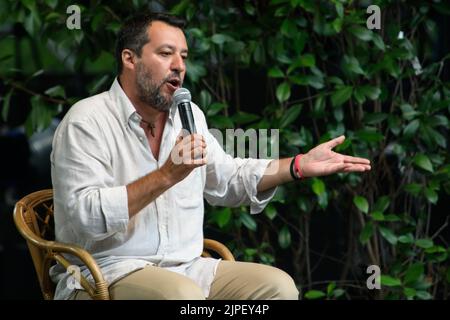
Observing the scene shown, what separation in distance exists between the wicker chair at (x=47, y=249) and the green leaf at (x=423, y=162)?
2.86 feet

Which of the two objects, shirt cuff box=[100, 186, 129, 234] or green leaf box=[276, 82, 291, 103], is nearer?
shirt cuff box=[100, 186, 129, 234]

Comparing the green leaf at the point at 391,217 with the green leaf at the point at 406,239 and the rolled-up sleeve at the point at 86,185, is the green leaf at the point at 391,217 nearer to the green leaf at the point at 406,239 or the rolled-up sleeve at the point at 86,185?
the green leaf at the point at 406,239

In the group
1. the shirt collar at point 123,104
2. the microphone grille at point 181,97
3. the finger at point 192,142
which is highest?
the microphone grille at point 181,97

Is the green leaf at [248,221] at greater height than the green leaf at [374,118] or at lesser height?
lesser

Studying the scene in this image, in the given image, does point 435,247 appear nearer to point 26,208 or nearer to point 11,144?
point 26,208

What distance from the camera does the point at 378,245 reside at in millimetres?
3010

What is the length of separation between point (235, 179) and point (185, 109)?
0.38 metres

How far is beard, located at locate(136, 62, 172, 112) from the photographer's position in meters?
2.00

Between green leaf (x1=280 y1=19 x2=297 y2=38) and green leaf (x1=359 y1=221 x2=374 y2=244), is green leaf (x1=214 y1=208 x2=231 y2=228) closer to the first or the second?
green leaf (x1=359 y1=221 x2=374 y2=244)

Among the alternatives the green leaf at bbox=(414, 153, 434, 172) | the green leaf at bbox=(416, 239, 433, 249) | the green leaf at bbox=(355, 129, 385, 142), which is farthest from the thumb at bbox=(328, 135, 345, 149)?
the green leaf at bbox=(416, 239, 433, 249)

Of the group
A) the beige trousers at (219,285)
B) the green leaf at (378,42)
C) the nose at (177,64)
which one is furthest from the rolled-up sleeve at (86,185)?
the green leaf at (378,42)

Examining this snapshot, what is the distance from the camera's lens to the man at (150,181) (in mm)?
1834

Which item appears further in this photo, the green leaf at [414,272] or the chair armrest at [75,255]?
the green leaf at [414,272]

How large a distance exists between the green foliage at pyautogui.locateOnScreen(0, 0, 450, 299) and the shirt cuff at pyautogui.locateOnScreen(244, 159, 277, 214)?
0.54 m
